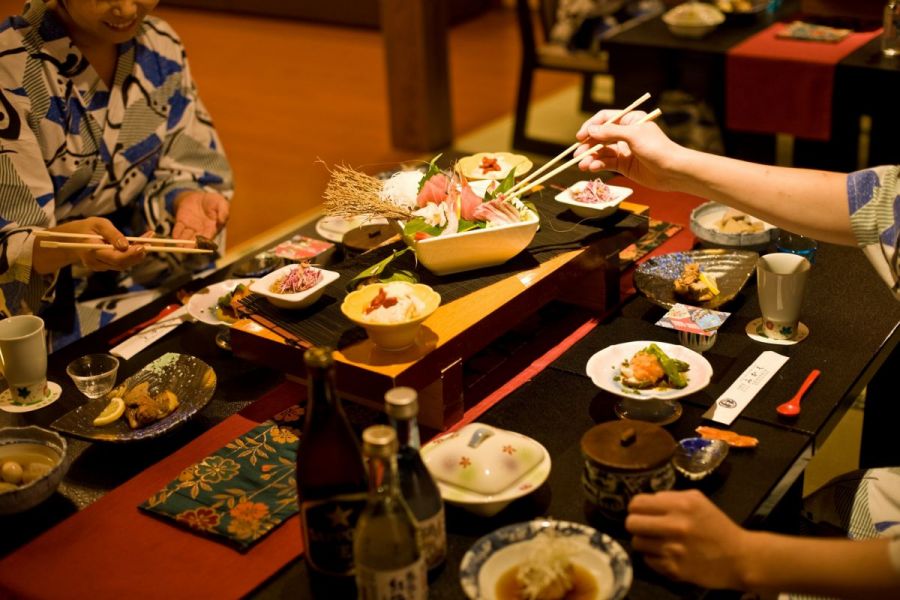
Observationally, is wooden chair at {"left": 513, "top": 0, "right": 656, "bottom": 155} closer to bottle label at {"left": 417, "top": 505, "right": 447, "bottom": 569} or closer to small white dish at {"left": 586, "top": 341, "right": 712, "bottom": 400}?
small white dish at {"left": 586, "top": 341, "right": 712, "bottom": 400}

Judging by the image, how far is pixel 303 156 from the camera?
5949 millimetres

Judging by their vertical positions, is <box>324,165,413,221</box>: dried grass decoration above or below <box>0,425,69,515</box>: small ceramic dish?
above

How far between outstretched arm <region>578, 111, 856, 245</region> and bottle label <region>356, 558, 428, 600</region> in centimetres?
103

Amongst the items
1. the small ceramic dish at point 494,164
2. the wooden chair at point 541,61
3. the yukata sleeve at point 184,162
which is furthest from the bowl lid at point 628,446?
the wooden chair at point 541,61

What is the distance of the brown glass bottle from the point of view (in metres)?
1.40

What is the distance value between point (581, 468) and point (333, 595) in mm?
476

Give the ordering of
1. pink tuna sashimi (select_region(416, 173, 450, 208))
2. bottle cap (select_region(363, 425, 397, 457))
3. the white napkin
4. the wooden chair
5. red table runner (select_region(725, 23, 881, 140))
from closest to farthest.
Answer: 1. bottle cap (select_region(363, 425, 397, 457))
2. pink tuna sashimi (select_region(416, 173, 450, 208))
3. the white napkin
4. red table runner (select_region(725, 23, 881, 140))
5. the wooden chair

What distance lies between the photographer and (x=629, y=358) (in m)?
1.88

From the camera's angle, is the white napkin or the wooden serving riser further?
the white napkin

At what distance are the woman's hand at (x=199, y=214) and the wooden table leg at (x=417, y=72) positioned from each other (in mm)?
2970

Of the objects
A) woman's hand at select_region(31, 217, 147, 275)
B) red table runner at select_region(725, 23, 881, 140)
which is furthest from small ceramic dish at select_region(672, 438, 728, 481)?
red table runner at select_region(725, 23, 881, 140)

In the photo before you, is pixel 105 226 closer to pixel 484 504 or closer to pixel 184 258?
pixel 184 258

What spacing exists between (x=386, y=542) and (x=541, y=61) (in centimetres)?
457

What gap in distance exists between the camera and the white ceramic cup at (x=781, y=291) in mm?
1971
